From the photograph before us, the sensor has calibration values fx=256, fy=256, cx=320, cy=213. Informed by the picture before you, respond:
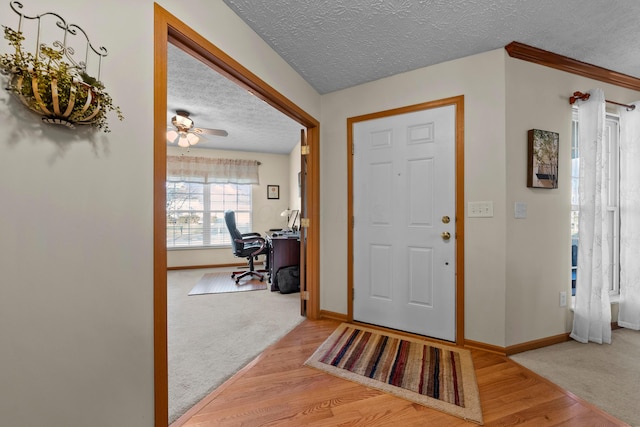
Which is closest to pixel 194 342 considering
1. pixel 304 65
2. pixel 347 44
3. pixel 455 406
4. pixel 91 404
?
pixel 91 404

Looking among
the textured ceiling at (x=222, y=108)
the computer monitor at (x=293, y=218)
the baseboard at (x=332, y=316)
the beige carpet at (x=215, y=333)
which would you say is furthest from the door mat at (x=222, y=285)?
the textured ceiling at (x=222, y=108)

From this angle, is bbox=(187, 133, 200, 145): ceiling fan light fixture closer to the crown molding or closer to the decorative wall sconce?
the decorative wall sconce

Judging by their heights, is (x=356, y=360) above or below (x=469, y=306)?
below

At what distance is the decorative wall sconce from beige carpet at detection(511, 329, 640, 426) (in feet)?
9.34

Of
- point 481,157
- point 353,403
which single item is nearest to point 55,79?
point 353,403

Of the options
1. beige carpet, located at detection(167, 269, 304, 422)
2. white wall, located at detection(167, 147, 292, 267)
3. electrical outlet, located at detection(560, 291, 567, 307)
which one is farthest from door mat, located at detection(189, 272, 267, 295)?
electrical outlet, located at detection(560, 291, 567, 307)

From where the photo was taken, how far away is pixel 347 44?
1.95 metres

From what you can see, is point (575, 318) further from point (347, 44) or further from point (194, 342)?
point (194, 342)

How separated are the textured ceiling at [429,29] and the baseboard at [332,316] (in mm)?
2409

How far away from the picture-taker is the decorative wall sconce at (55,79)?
0.72 m

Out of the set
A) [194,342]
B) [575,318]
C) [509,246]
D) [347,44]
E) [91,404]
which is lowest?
[194,342]

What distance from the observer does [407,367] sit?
72.6 inches

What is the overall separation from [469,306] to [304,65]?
2.48 meters

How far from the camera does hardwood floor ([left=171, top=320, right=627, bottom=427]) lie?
1367 millimetres
